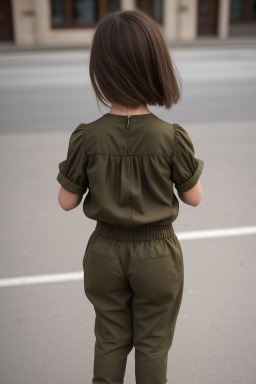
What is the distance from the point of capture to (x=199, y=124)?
8.35m

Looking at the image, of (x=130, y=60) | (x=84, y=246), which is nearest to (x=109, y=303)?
(x=130, y=60)

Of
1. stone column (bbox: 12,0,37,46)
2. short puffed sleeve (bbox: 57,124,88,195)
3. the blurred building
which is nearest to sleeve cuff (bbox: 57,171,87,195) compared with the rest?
short puffed sleeve (bbox: 57,124,88,195)

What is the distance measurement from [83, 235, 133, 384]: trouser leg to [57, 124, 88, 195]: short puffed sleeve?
0.69ft

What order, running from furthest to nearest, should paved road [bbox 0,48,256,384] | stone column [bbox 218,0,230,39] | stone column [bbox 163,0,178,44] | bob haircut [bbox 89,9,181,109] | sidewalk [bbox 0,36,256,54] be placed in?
1. stone column [bbox 218,0,230,39]
2. stone column [bbox 163,0,178,44]
3. sidewalk [bbox 0,36,256,54]
4. paved road [bbox 0,48,256,384]
5. bob haircut [bbox 89,9,181,109]

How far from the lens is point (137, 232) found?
1.95 meters

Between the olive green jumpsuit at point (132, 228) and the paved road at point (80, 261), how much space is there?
66 centimetres

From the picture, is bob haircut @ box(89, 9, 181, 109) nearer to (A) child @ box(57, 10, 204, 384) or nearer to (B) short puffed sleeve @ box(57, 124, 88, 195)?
(A) child @ box(57, 10, 204, 384)

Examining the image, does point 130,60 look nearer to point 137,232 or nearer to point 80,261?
point 137,232

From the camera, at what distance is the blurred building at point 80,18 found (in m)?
22.2

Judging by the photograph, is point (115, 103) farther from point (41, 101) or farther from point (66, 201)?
point (41, 101)

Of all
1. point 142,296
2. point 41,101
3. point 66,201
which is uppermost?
point 66,201

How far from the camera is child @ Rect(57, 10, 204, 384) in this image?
71.7 inches

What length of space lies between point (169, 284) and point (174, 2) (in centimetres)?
2239

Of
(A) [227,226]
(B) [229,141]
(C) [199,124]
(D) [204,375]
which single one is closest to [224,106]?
(C) [199,124]
